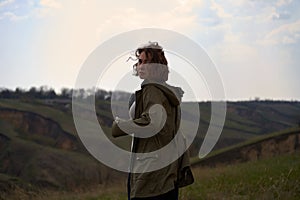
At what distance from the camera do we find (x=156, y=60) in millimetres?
3094

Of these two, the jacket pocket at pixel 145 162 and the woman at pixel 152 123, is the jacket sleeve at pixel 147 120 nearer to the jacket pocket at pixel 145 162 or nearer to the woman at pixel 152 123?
the woman at pixel 152 123

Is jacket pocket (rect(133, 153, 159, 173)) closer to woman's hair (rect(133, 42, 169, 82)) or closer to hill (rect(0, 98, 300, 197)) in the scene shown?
woman's hair (rect(133, 42, 169, 82))

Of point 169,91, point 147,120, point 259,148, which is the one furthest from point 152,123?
point 259,148

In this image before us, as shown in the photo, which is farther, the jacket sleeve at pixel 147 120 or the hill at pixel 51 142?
the hill at pixel 51 142

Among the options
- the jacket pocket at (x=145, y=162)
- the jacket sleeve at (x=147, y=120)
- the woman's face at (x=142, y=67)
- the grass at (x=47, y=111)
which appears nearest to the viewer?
the jacket sleeve at (x=147, y=120)

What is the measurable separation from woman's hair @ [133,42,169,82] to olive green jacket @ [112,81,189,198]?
0.08m

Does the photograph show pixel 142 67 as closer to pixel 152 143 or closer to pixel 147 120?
pixel 147 120

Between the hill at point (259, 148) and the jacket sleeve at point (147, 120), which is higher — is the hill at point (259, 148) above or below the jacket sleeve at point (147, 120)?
below

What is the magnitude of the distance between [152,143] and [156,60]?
1.90 ft

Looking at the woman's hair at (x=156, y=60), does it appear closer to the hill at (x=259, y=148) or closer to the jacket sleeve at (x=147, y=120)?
the jacket sleeve at (x=147, y=120)

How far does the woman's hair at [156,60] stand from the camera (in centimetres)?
306

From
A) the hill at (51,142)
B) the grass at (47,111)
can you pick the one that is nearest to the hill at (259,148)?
the hill at (51,142)

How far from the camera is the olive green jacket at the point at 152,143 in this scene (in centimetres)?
293

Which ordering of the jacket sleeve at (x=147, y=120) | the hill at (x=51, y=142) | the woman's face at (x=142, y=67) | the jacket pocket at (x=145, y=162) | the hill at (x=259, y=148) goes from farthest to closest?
the hill at (x=51, y=142) < the hill at (x=259, y=148) < the woman's face at (x=142, y=67) < the jacket pocket at (x=145, y=162) < the jacket sleeve at (x=147, y=120)
